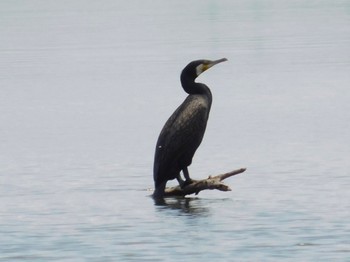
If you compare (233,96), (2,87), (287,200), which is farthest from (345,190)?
(2,87)

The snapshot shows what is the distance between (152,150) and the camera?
59.9 ft

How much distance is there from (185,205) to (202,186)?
0.33 meters

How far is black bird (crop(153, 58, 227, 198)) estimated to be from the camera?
1367 cm

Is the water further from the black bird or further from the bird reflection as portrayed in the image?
the black bird

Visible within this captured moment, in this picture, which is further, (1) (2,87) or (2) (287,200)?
(1) (2,87)

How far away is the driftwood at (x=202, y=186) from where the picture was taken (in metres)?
13.1

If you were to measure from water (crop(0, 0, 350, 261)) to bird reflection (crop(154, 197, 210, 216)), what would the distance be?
0.02 meters

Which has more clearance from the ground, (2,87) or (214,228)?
(214,228)

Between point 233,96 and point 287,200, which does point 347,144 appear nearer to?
point 287,200

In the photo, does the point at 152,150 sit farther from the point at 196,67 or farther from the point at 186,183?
the point at 186,183

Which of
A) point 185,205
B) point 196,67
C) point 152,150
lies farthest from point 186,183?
point 152,150

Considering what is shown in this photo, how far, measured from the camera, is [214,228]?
40.4ft

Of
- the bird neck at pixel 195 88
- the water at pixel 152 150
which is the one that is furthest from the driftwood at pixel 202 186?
the bird neck at pixel 195 88

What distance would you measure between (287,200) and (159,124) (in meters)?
7.84
